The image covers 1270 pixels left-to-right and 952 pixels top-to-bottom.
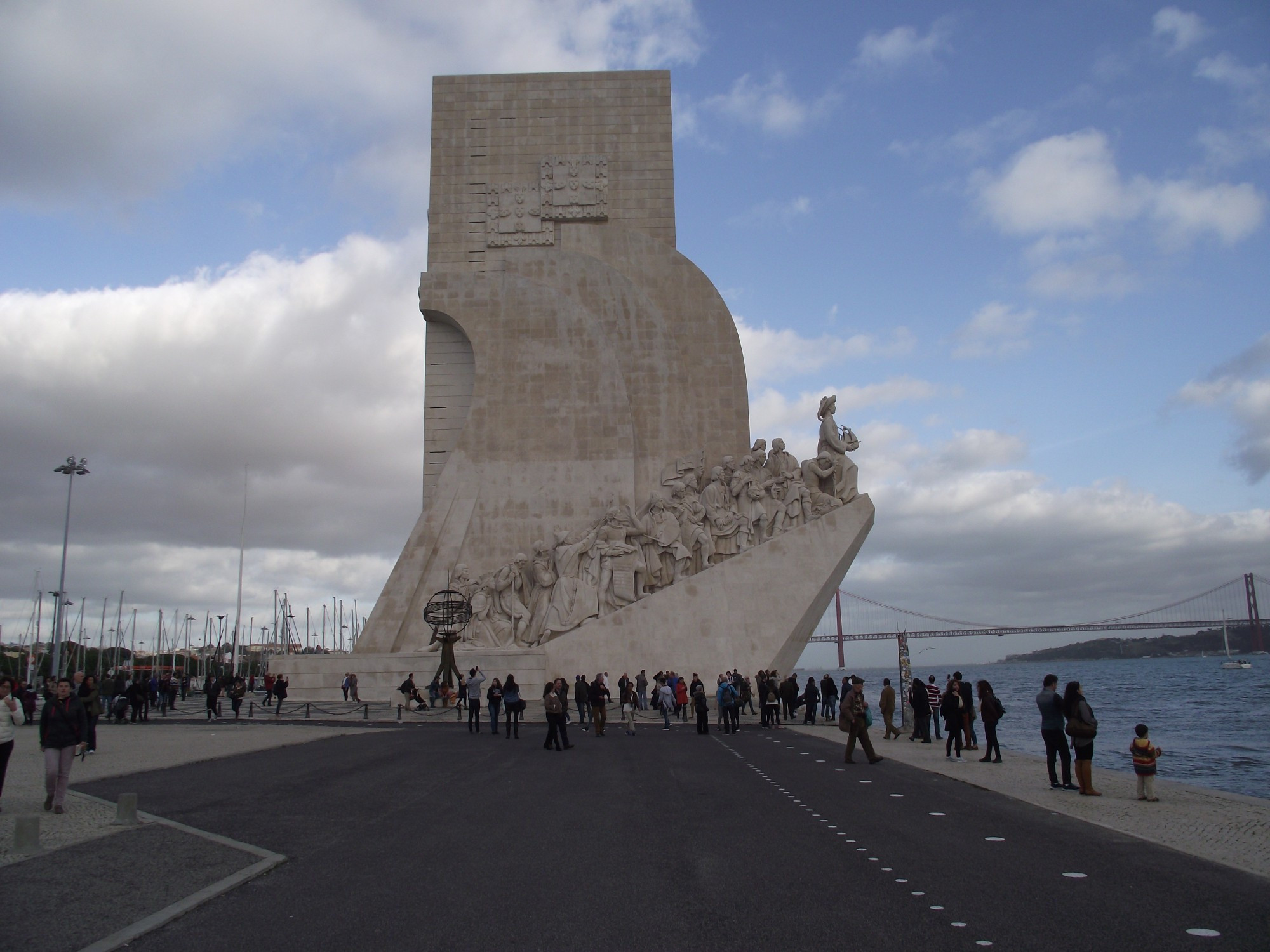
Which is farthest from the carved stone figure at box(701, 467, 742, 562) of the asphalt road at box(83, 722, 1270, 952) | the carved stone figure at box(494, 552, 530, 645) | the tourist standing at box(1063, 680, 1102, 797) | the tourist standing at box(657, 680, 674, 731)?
the tourist standing at box(1063, 680, 1102, 797)

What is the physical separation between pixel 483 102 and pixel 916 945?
2337cm

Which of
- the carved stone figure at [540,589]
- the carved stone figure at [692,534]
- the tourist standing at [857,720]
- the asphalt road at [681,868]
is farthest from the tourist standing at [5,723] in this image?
the carved stone figure at [692,534]

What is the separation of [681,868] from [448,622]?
13.5 metres

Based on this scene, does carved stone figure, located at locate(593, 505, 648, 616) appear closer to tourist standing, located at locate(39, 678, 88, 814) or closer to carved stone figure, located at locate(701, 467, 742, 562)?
carved stone figure, located at locate(701, 467, 742, 562)

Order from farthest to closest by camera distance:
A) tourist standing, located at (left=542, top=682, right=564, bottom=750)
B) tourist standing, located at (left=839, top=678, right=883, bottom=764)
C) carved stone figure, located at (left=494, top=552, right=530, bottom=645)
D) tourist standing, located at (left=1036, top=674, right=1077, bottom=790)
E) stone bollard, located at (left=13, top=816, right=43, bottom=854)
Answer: carved stone figure, located at (left=494, top=552, right=530, bottom=645)
tourist standing, located at (left=542, top=682, right=564, bottom=750)
tourist standing, located at (left=839, top=678, right=883, bottom=764)
tourist standing, located at (left=1036, top=674, right=1077, bottom=790)
stone bollard, located at (left=13, top=816, right=43, bottom=854)

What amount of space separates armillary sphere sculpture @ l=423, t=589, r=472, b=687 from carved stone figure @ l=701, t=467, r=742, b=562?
499 centimetres

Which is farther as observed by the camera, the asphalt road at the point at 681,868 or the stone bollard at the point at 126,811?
the stone bollard at the point at 126,811

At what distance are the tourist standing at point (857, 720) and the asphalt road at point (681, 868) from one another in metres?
0.82

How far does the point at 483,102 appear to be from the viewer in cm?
2364

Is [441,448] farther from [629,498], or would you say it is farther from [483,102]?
[483,102]

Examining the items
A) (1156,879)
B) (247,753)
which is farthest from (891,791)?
(247,753)

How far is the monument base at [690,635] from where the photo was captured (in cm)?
1816

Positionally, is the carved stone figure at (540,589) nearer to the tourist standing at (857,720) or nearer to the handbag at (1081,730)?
the tourist standing at (857,720)

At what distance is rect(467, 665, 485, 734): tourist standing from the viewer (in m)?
12.6
